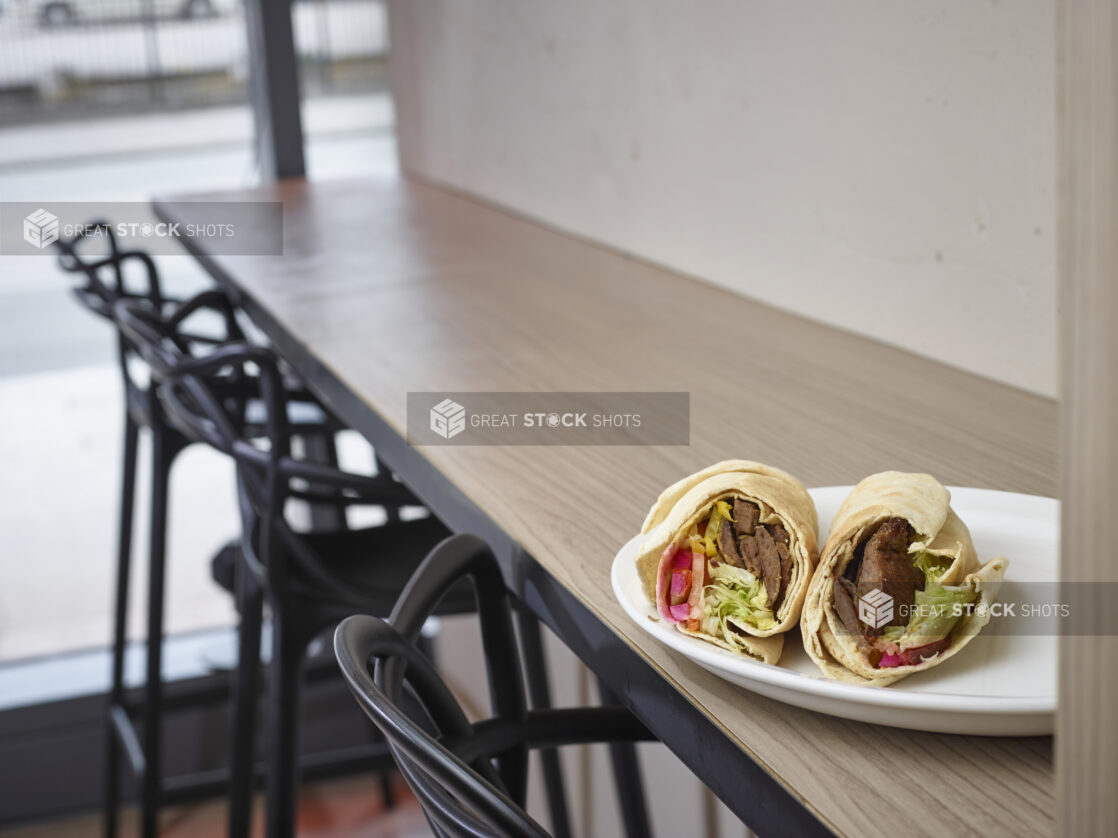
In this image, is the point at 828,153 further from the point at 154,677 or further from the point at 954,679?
the point at 154,677

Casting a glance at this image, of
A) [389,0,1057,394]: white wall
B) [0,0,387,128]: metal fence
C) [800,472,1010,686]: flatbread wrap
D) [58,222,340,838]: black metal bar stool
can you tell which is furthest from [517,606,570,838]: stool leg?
[0,0,387,128]: metal fence

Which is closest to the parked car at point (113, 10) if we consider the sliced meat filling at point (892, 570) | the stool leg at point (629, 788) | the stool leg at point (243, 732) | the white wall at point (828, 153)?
the white wall at point (828, 153)

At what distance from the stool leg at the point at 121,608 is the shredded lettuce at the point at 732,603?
1.54 m

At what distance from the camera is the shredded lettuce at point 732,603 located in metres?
0.47

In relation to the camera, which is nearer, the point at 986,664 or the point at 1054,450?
the point at 986,664

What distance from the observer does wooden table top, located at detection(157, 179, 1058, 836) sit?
432mm

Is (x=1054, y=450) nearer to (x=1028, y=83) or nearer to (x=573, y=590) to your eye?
(x=1028, y=83)

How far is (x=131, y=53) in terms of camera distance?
2.23 m

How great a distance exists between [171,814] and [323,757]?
410mm

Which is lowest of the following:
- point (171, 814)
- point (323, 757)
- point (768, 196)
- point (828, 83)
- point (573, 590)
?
point (171, 814)

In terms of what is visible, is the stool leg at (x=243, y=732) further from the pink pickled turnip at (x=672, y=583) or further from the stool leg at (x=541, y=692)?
the pink pickled turnip at (x=672, y=583)

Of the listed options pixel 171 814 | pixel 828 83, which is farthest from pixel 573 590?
pixel 171 814

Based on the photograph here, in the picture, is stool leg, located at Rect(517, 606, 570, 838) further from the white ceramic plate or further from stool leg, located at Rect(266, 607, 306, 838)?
the white ceramic plate

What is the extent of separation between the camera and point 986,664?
17.7 inches
